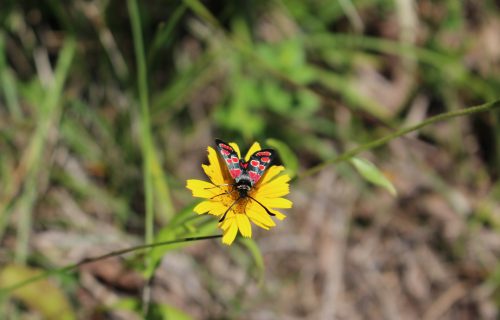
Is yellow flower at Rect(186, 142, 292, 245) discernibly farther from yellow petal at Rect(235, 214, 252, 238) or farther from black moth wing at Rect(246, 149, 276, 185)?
black moth wing at Rect(246, 149, 276, 185)

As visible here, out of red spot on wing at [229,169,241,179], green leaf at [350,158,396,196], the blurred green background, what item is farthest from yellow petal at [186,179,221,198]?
the blurred green background

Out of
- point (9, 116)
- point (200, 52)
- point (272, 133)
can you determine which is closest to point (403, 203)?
point (272, 133)

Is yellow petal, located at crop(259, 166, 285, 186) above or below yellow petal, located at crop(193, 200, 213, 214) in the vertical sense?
above

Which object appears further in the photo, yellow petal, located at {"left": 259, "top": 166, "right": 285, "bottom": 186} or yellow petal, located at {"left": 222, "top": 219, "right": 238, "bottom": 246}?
yellow petal, located at {"left": 259, "top": 166, "right": 285, "bottom": 186}

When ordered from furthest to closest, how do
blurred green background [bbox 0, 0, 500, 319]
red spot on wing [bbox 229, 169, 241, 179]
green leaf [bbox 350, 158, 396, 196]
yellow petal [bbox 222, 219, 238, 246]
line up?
blurred green background [bbox 0, 0, 500, 319]
green leaf [bbox 350, 158, 396, 196]
red spot on wing [bbox 229, 169, 241, 179]
yellow petal [bbox 222, 219, 238, 246]

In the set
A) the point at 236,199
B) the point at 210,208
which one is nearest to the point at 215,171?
the point at 236,199

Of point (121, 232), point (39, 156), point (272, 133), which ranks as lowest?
point (121, 232)

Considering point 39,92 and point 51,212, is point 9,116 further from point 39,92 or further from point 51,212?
point 51,212

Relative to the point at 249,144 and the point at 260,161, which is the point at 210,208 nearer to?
the point at 260,161

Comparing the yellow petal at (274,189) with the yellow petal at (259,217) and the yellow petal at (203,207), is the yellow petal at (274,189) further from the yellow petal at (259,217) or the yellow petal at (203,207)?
the yellow petal at (203,207)
